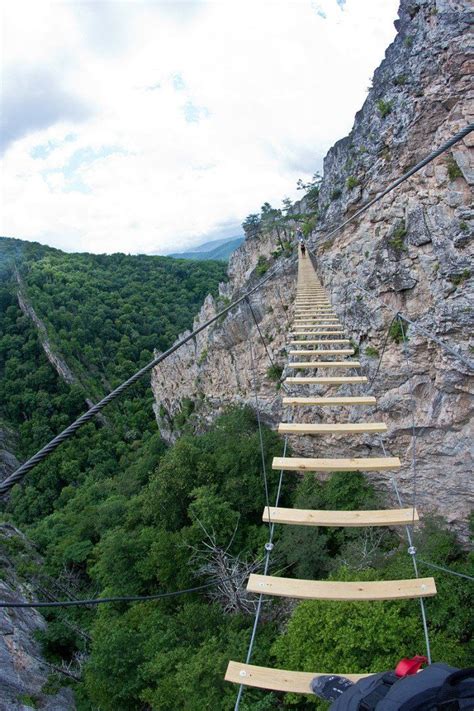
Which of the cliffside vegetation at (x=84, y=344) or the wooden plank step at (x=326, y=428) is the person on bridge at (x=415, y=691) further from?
the cliffside vegetation at (x=84, y=344)

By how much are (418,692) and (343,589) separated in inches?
54.9

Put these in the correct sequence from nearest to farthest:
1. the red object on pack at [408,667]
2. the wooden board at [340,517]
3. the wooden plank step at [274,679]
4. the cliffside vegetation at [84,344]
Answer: the red object on pack at [408,667]
the wooden plank step at [274,679]
the wooden board at [340,517]
the cliffside vegetation at [84,344]

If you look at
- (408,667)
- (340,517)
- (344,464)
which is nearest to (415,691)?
(408,667)

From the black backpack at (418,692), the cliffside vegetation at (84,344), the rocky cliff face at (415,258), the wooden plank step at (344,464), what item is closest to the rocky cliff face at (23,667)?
the rocky cliff face at (415,258)

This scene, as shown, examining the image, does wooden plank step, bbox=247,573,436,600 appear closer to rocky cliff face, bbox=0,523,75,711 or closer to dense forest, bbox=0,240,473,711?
dense forest, bbox=0,240,473,711

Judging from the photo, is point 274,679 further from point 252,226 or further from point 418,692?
point 252,226

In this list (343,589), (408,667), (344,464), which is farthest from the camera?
(344,464)

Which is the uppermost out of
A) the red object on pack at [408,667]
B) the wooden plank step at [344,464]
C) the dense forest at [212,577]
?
the red object on pack at [408,667]

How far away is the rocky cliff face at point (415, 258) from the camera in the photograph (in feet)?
30.7

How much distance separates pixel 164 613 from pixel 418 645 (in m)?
7.48

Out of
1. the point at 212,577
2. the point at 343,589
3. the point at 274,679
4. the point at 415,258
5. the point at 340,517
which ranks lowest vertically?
the point at 212,577

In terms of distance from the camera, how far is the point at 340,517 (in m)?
3.51

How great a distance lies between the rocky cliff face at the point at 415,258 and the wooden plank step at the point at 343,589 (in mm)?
4893

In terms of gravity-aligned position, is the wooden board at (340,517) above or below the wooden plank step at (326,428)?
below
